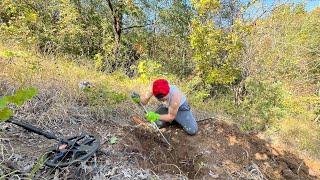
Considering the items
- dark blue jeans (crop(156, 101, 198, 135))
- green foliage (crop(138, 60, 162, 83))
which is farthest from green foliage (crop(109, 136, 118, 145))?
green foliage (crop(138, 60, 162, 83))

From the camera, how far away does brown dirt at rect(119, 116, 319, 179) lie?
379 centimetres

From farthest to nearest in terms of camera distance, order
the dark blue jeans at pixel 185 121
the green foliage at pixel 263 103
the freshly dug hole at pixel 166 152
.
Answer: the green foliage at pixel 263 103 → the dark blue jeans at pixel 185 121 → the freshly dug hole at pixel 166 152

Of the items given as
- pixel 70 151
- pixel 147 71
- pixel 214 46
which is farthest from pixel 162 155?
pixel 147 71

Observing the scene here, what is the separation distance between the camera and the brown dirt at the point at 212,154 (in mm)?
3791

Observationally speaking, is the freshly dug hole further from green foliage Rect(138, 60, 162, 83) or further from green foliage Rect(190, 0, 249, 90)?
green foliage Rect(190, 0, 249, 90)

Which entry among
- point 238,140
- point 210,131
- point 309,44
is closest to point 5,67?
point 210,131

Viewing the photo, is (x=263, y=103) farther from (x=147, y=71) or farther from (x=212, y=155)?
(x=212, y=155)

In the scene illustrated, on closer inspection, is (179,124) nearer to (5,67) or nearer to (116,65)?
(5,67)

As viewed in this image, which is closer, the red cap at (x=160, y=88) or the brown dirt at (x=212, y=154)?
the brown dirt at (x=212, y=154)

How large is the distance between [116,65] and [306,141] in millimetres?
4563

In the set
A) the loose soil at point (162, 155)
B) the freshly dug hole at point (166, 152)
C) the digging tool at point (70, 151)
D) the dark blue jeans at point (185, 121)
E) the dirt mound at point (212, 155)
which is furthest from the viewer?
the dark blue jeans at point (185, 121)

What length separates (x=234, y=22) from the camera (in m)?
7.58

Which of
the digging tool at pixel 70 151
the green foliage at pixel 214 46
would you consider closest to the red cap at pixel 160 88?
the digging tool at pixel 70 151

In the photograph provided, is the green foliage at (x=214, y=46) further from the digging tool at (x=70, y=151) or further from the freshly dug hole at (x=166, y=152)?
the digging tool at (x=70, y=151)
